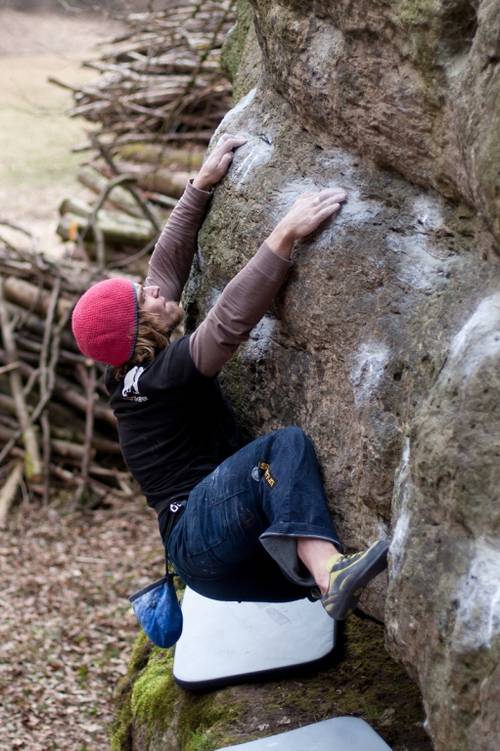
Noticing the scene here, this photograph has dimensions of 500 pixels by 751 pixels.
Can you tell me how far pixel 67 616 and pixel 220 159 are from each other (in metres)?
3.84

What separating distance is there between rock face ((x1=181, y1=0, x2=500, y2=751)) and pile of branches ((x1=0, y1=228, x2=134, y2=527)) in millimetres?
4445

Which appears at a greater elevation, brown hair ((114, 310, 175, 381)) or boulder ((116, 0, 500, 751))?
boulder ((116, 0, 500, 751))

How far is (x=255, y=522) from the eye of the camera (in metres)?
3.51

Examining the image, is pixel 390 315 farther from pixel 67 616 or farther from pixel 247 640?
pixel 67 616

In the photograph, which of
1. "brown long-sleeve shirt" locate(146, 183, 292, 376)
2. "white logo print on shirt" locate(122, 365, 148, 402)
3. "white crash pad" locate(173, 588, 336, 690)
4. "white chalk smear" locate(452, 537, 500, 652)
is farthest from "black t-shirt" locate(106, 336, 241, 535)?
"white chalk smear" locate(452, 537, 500, 652)

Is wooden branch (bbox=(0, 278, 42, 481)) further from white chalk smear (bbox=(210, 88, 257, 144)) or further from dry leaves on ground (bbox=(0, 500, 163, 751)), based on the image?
white chalk smear (bbox=(210, 88, 257, 144))

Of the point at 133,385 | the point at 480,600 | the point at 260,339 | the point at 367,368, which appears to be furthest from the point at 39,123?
the point at 480,600

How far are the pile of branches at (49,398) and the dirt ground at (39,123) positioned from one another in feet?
14.1

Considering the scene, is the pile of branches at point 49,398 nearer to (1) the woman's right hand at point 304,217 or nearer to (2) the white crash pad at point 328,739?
(2) the white crash pad at point 328,739

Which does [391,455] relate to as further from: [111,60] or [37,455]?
[111,60]

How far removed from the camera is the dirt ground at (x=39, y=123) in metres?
15.4

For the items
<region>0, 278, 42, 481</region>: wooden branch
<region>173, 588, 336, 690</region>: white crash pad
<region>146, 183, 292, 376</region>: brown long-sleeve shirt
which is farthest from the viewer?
<region>0, 278, 42, 481</region>: wooden branch

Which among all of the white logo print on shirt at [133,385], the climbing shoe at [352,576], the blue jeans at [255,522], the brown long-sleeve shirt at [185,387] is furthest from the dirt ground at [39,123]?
the climbing shoe at [352,576]

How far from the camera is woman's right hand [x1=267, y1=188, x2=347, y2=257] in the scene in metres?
3.50
